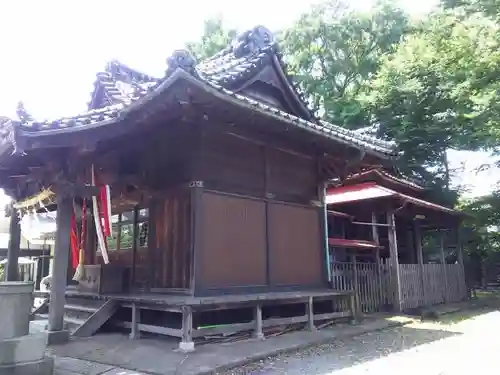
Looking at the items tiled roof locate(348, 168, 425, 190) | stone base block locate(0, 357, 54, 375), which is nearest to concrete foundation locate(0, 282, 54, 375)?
stone base block locate(0, 357, 54, 375)

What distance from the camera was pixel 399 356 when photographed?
6.46 m

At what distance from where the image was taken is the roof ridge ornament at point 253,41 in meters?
9.79

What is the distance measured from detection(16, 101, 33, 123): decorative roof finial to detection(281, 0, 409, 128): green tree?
20.9 meters

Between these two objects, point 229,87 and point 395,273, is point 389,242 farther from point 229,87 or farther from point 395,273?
point 229,87

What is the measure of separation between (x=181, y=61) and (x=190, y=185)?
251 centimetres

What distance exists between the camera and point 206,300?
660 cm

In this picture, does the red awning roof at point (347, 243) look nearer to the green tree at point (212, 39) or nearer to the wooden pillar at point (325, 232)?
the wooden pillar at point (325, 232)

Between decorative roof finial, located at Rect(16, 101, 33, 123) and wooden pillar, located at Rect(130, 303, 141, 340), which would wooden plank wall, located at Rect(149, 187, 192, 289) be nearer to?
wooden pillar, located at Rect(130, 303, 141, 340)

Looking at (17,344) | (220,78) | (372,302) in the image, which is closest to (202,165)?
(220,78)

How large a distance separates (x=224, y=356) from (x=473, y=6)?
38.0ft

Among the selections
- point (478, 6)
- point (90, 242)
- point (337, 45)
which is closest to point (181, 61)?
point (90, 242)

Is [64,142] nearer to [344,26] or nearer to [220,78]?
[220,78]

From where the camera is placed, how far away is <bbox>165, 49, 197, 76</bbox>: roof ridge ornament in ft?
17.9

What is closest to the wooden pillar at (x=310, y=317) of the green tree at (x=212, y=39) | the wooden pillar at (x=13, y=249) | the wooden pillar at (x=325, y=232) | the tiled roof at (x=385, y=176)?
the wooden pillar at (x=325, y=232)
